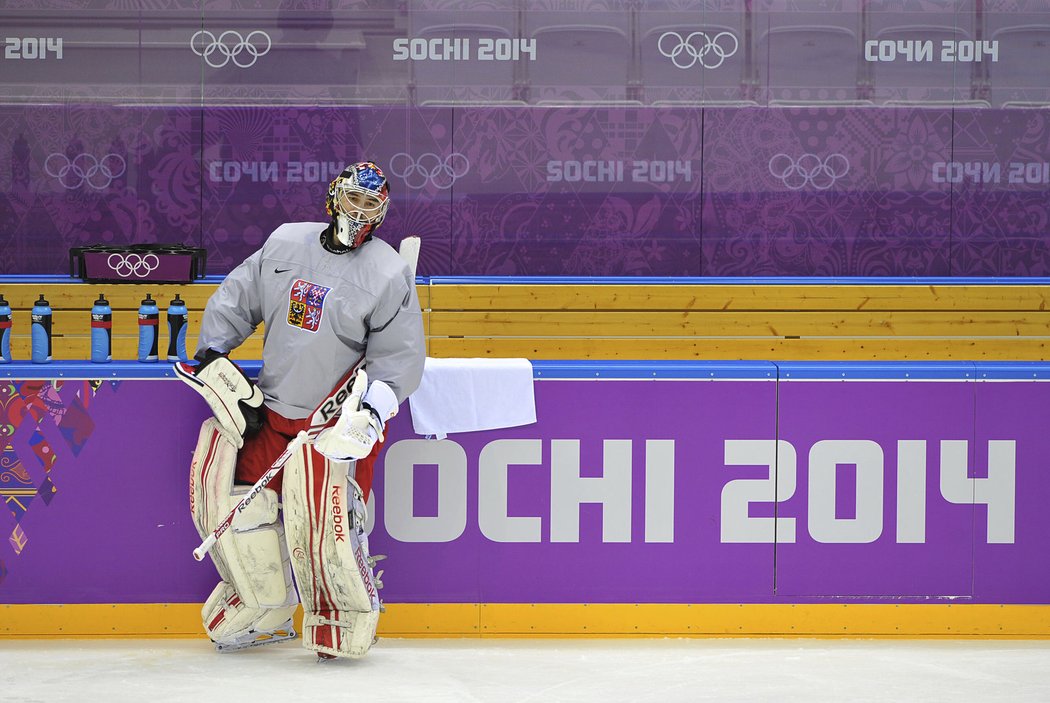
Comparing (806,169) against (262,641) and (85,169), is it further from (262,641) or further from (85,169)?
(262,641)

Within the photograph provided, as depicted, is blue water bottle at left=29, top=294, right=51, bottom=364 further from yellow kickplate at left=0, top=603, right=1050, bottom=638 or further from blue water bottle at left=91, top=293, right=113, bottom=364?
yellow kickplate at left=0, top=603, right=1050, bottom=638

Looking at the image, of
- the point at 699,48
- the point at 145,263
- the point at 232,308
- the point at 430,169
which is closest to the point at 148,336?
the point at 232,308

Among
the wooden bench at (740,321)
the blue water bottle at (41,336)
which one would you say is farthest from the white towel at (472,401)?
the wooden bench at (740,321)

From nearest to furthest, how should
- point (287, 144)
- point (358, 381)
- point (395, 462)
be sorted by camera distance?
1. point (358, 381)
2. point (395, 462)
3. point (287, 144)

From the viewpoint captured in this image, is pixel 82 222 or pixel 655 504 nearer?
pixel 655 504

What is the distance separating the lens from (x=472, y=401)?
4.75 meters

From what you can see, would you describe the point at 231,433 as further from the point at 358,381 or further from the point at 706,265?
the point at 706,265

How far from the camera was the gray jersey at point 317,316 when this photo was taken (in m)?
4.43

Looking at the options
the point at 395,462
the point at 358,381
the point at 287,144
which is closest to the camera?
the point at 358,381

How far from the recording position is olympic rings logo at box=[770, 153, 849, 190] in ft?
31.1

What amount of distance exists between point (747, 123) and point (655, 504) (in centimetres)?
525

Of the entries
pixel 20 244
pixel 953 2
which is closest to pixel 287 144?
pixel 20 244

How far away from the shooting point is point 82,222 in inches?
370

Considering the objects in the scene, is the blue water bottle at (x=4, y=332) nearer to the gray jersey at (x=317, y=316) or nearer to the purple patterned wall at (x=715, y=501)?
the purple patterned wall at (x=715, y=501)
